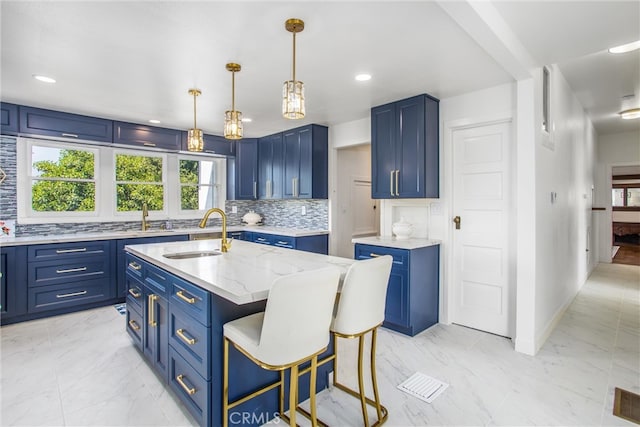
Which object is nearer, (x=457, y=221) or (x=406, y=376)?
(x=406, y=376)

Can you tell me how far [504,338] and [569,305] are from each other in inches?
60.3

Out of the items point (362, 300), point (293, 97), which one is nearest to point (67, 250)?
point (293, 97)

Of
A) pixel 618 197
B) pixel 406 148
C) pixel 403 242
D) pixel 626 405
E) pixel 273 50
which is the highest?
pixel 273 50

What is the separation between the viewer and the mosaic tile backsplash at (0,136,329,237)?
385cm

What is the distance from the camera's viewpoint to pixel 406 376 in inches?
95.0

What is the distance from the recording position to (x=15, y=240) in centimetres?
358

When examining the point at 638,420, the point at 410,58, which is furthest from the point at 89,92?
the point at 638,420

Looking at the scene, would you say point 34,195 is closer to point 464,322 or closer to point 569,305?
point 464,322

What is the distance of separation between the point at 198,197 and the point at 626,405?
536cm

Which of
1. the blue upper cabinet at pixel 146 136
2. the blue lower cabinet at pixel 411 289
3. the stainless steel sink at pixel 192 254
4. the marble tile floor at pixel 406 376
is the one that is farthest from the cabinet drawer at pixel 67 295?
the blue lower cabinet at pixel 411 289

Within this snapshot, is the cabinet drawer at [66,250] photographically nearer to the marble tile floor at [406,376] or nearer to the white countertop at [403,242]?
the marble tile floor at [406,376]

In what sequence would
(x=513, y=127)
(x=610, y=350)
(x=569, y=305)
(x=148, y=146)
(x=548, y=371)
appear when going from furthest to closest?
1. (x=148, y=146)
2. (x=569, y=305)
3. (x=513, y=127)
4. (x=610, y=350)
5. (x=548, y=371)

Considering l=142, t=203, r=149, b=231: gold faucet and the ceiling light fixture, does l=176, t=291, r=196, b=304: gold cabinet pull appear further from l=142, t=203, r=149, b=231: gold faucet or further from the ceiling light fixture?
the ceiling light fixture

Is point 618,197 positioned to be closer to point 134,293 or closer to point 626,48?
point 626,48
